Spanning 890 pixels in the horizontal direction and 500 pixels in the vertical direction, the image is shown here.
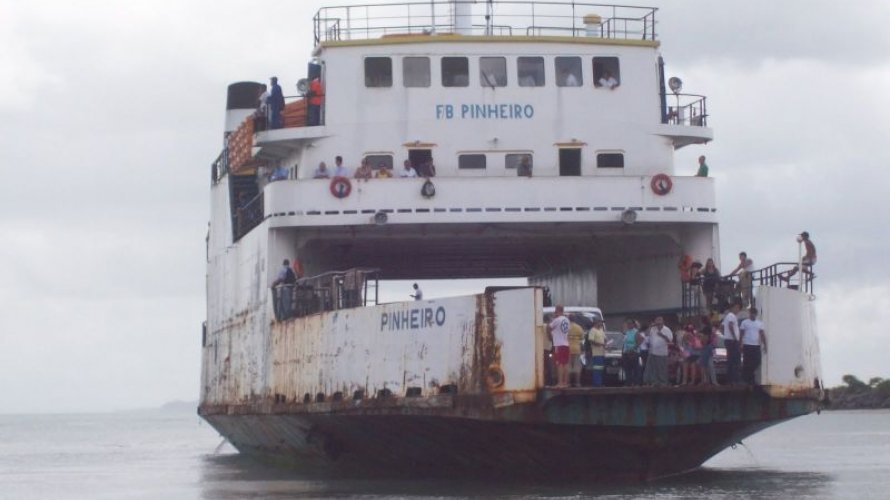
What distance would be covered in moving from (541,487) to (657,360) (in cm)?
217

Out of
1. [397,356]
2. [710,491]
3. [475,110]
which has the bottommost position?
[710,491]

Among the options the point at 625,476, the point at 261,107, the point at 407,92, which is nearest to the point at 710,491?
the point at 625,476

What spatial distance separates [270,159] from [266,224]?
311 cm

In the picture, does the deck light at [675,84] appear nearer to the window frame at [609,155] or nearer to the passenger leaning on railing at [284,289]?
the window frame at [609,155]

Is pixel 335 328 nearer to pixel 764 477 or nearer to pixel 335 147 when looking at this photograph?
pixel 335 147

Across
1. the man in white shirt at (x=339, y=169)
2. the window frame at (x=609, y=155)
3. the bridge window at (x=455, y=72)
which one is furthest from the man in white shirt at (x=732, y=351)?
the man in white shirt at (x=339, y=169)

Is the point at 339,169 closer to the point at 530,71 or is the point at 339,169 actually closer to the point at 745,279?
the point at 530,71

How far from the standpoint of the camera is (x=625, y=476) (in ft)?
72.1

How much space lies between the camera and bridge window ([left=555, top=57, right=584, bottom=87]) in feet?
88.2

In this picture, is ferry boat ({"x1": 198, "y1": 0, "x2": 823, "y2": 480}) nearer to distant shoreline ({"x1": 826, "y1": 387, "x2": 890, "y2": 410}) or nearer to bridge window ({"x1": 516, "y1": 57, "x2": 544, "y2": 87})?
bridge window ({"x1": 516, "y1": 57, "x2": 544, "y2": 87})

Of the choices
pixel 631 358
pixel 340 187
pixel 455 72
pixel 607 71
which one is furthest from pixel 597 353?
pixel 607 71

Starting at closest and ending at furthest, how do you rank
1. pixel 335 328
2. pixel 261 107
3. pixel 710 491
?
pixel 710 491
pixel 335 328
pixel 261 107

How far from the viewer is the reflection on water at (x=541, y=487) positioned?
69.6 feet

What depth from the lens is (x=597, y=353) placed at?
21203 millimetres
